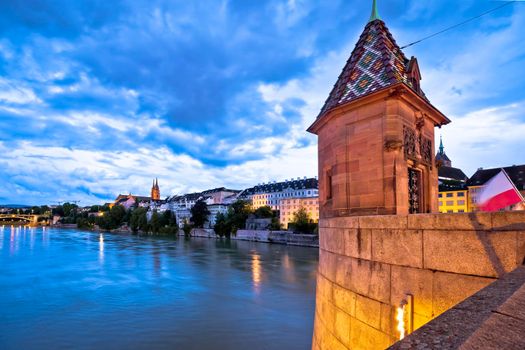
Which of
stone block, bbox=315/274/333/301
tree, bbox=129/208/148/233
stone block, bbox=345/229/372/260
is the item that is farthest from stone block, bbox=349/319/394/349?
tree, bbox=129/208/148/233

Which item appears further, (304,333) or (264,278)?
(264,278)

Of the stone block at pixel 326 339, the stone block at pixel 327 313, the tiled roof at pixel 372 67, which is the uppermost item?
the tiled roof at pixel 372 67

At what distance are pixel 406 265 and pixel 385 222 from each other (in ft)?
1.89

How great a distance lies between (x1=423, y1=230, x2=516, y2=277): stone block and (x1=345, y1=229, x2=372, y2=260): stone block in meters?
0.97

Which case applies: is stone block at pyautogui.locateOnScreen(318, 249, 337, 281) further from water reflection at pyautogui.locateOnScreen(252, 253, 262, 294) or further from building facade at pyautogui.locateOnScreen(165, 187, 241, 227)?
building facade at pyautogui.locateOnScreen(165, 187, 241, 227)

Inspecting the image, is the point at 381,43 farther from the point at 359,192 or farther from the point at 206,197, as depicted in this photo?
the point at 206,197

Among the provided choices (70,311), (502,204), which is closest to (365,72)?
(502,204)

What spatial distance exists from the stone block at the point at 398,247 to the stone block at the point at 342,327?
1.26 m

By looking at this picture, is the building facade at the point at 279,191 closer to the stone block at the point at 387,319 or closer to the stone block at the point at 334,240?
the stone block at the point at 334,240

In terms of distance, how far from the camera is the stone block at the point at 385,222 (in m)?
4.22

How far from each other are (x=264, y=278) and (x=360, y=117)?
23.5 metres

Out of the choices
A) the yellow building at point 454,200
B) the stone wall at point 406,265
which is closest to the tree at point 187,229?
the yellow building at point 454,200

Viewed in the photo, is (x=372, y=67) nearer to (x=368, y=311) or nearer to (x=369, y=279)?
(x=369, y=279)

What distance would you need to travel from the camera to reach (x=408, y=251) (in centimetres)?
408
